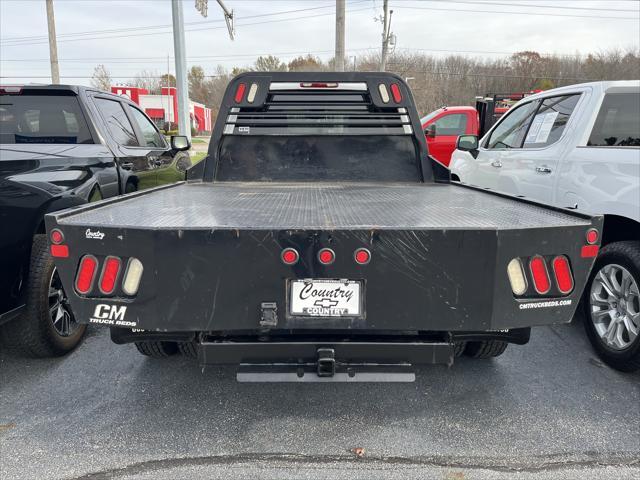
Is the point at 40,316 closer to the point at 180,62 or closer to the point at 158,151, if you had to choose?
the point at 158,151

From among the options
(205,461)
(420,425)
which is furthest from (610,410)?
(205,461)

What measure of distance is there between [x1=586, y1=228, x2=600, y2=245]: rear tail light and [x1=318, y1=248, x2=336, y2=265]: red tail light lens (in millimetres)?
1191

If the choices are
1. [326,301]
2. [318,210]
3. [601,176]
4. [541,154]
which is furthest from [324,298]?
[541,154]

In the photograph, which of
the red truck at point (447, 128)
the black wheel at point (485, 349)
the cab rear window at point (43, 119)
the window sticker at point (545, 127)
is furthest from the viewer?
the red truck at point (447, 128)

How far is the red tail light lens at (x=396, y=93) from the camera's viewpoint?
3.96 metres

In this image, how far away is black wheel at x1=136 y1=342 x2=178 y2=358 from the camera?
321 centimetres

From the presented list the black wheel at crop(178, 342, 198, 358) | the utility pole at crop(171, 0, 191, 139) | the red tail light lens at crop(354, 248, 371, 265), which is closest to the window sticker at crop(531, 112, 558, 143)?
the red tail light lens at crop(354, 248, 371, 265)

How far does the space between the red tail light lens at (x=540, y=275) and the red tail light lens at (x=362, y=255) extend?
76cm

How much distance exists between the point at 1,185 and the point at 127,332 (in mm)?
1278

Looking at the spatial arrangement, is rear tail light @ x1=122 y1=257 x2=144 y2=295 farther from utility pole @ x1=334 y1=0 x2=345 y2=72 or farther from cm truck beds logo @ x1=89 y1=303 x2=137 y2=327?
utility pole @ x1=334 y1=0 x2=345 y2=72

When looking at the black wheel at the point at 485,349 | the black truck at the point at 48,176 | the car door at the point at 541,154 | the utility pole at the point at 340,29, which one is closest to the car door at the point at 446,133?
the utility pole at the point at 340,29

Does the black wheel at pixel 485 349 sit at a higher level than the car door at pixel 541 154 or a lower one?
lower

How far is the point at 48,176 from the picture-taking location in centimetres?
324

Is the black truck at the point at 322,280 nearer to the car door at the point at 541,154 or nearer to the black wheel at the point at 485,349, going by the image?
the black wheel at the point at 485,349
